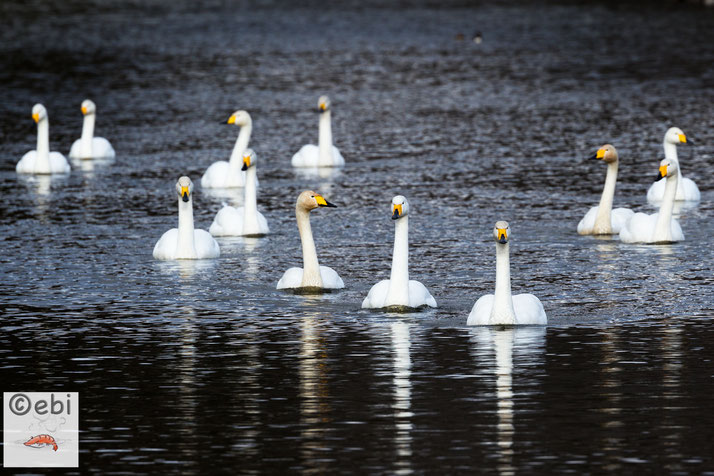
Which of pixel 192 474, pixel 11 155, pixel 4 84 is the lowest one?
pixel 192 474

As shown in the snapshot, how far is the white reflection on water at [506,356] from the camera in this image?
12.9 metres

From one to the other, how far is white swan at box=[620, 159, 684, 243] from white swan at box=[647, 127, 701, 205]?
3.60m

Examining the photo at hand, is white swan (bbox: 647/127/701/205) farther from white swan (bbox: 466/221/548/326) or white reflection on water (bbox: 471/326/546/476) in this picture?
white reflection on water (bbox: 471/326/546/476)

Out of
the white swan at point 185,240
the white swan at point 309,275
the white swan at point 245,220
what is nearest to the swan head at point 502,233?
the white swan at point 309,275

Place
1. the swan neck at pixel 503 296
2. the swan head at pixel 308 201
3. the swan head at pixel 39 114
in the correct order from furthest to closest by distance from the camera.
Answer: the swan head at pixel 39 114, the swan head at pixel 308 201, the swan neck at pixel 503 296

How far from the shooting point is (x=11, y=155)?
3547 centimetres

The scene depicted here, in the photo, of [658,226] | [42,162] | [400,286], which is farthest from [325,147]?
[400,286]

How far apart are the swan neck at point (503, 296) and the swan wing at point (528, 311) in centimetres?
9

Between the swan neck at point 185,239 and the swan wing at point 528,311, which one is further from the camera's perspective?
the swan neck at point 185,239

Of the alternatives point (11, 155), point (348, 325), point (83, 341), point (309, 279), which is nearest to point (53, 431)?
point (83, 341)

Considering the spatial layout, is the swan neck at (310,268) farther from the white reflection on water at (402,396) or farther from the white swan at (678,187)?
the white swan at (678,187)

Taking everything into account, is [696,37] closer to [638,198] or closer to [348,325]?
[638,198]

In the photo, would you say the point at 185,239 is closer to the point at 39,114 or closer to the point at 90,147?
the point at 39,114

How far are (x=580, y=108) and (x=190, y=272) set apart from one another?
2198cm
